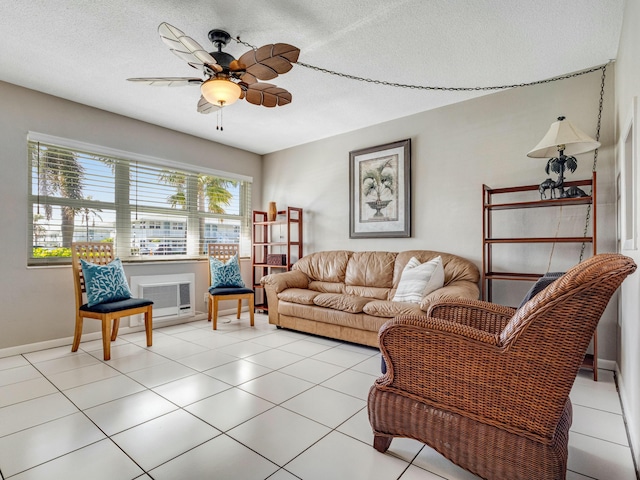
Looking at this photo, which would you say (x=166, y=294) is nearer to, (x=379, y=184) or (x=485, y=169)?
(x=379, y=184)

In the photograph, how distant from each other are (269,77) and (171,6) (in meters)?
0.74

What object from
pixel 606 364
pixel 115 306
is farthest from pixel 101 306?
pixel 606 364

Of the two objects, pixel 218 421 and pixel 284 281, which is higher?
pixel 284 281

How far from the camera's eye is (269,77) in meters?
2.27

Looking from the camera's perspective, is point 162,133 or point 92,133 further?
point 162,133

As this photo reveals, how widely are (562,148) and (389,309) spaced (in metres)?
1.92

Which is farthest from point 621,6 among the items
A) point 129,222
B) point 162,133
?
point 129,222

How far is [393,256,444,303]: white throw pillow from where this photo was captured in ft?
10.4

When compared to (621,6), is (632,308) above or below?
below

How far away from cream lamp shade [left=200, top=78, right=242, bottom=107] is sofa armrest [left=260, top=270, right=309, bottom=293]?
2.32 metres

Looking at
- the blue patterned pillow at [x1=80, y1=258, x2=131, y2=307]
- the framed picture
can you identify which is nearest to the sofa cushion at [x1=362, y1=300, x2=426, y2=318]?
the framed picture

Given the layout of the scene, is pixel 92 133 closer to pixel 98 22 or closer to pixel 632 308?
pixel 98 22

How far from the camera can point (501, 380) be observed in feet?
4.33

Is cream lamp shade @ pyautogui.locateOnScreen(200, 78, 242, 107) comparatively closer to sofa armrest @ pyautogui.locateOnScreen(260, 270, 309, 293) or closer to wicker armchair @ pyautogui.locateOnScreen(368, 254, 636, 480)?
wicker armchair @ pyautogui.locateOnScreen(368, 254, 636, 480)
